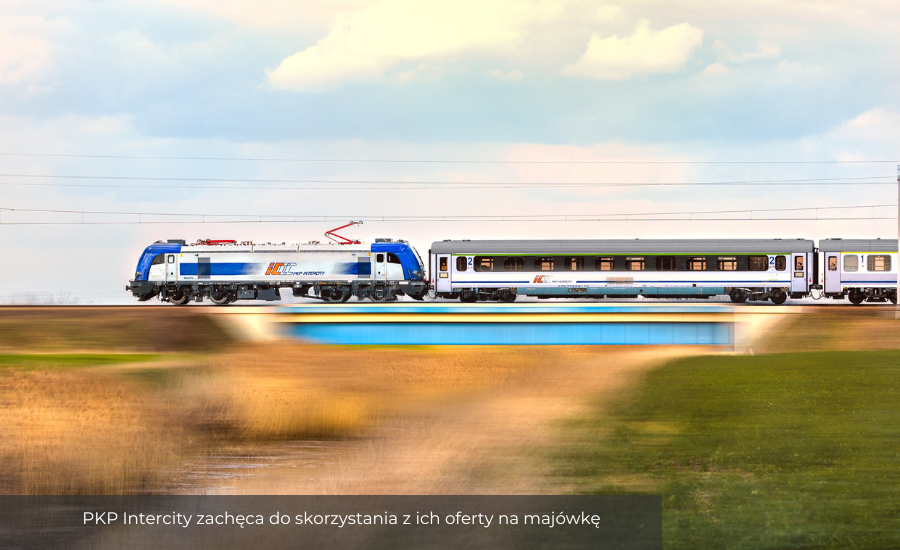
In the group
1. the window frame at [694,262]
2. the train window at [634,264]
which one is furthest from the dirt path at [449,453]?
the window frame at [694,262]

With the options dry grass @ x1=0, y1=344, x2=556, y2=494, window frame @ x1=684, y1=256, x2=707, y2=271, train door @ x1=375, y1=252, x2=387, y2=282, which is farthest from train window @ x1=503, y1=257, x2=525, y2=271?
dry grass @ x1=0, y1=344, x2=556, y2=494

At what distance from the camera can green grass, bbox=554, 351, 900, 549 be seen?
30.8 ft

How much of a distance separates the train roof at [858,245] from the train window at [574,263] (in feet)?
39.6

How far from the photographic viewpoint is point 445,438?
12.7 m

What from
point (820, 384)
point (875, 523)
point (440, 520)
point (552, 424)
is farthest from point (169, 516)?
point (820, 384)

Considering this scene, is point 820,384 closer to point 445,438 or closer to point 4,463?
point 445,438

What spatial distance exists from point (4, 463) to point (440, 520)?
714 centimetres

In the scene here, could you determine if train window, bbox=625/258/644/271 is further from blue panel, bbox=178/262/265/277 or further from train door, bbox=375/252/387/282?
blue panel, bbox=178/262/265/277

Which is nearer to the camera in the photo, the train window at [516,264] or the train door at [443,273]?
the train window at [516,264]

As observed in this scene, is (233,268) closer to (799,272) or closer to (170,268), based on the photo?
(170,268)

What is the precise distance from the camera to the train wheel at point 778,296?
3900 cm

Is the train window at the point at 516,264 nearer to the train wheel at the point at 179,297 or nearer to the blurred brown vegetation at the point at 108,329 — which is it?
the blurred brown vegetation at the point at 108,329
